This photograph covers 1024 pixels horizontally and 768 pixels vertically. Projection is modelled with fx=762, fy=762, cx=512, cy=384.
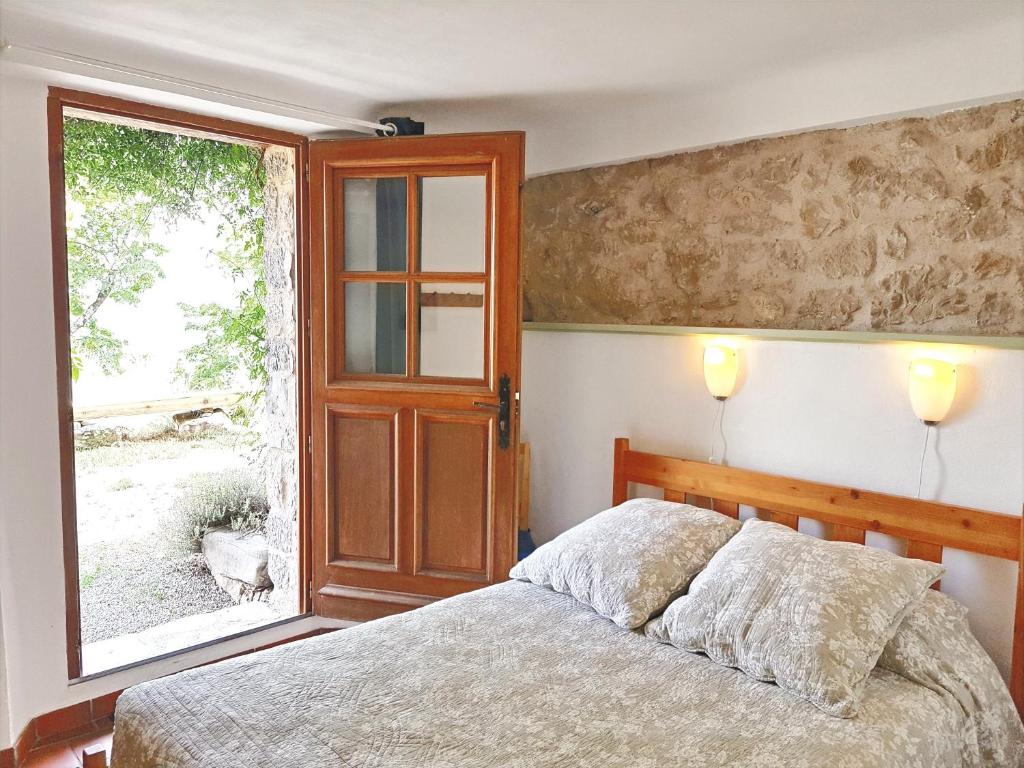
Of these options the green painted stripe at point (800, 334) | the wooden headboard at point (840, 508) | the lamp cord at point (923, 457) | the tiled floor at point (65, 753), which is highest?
the green painted stripe at point (800, 334)

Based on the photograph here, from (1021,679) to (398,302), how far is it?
98.9 inches

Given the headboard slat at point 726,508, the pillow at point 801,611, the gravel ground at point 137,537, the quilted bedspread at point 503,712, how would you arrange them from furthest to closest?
the gravel ground at point 137,537
the headboard slat at point 726,508
the pillow at point 801,611
the quilted bedspread at point 503,712

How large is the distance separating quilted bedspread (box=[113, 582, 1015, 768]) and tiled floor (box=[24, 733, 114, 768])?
35.4 inches

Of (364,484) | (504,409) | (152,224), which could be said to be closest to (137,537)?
(152,224)

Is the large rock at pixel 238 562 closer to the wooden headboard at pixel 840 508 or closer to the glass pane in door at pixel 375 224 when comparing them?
the glass pane in door at pixel 375 224

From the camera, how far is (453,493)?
3.21 m

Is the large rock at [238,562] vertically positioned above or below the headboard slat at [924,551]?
below

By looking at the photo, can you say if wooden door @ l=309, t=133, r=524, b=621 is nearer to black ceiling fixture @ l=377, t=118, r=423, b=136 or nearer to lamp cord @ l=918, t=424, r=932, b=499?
black ceiling fixture @ l=377, t=118, r=423, b=136

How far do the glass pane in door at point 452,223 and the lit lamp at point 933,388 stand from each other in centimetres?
166

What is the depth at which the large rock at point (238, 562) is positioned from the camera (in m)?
4.36

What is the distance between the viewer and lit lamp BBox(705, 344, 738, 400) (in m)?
2.85

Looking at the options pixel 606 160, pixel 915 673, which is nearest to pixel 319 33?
pixel 606 160

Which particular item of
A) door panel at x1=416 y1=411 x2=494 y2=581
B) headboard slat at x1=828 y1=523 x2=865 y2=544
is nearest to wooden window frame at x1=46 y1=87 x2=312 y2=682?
door panel at x1=416 y1=411 x2=494 y2=581

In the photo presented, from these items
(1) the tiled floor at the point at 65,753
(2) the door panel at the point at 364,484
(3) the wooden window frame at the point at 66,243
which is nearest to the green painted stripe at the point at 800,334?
(2) the door panel at the point at 364,484
